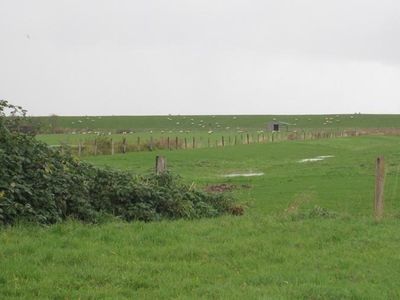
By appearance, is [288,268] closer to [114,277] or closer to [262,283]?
[262,283]

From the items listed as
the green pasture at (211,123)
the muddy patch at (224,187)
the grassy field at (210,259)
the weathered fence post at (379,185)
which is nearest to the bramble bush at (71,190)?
the grassy field at (210,259)

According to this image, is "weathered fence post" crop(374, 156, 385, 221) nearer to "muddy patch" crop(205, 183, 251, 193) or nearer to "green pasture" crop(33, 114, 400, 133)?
"muddy patch" crop(205, 183, 251, 193)

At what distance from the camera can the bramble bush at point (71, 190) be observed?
475 inches

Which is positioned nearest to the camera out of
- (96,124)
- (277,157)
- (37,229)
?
(37,229)

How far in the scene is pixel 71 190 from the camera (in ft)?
42.8

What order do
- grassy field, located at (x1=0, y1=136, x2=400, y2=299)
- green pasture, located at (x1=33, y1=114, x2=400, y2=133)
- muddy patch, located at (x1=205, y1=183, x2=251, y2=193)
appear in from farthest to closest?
green pasture, located at (x1=33, y1=114, x2=400, y2=133)
muddy patch, located at (x1=205, y1=183, x2=251, y2=193)
grassy field, located at (x1=0, y1=136, x2=400, y2=299)

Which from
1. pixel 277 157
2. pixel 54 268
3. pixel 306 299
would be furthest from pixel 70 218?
pixel 277 157

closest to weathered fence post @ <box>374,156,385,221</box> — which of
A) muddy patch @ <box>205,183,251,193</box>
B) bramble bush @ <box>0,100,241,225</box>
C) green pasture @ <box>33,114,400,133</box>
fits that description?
bramble bush @ <box>0,100,241,225</box>

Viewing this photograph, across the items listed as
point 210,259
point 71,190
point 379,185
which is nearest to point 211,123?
point 379,185

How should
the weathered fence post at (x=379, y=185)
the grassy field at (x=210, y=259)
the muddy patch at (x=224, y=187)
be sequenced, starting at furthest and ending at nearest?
1. the muddy patch at (x=224, y=187)
2. the weathered fence post at (x=379, y=185)
3. the grassy field at (x=210, y=259)

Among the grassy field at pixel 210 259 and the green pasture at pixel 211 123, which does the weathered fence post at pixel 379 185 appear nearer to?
the grassy field at pixel 210 259

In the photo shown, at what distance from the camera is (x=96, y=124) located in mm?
165375

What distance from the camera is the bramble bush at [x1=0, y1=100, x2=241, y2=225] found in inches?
475

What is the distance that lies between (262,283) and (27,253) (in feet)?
12.0
